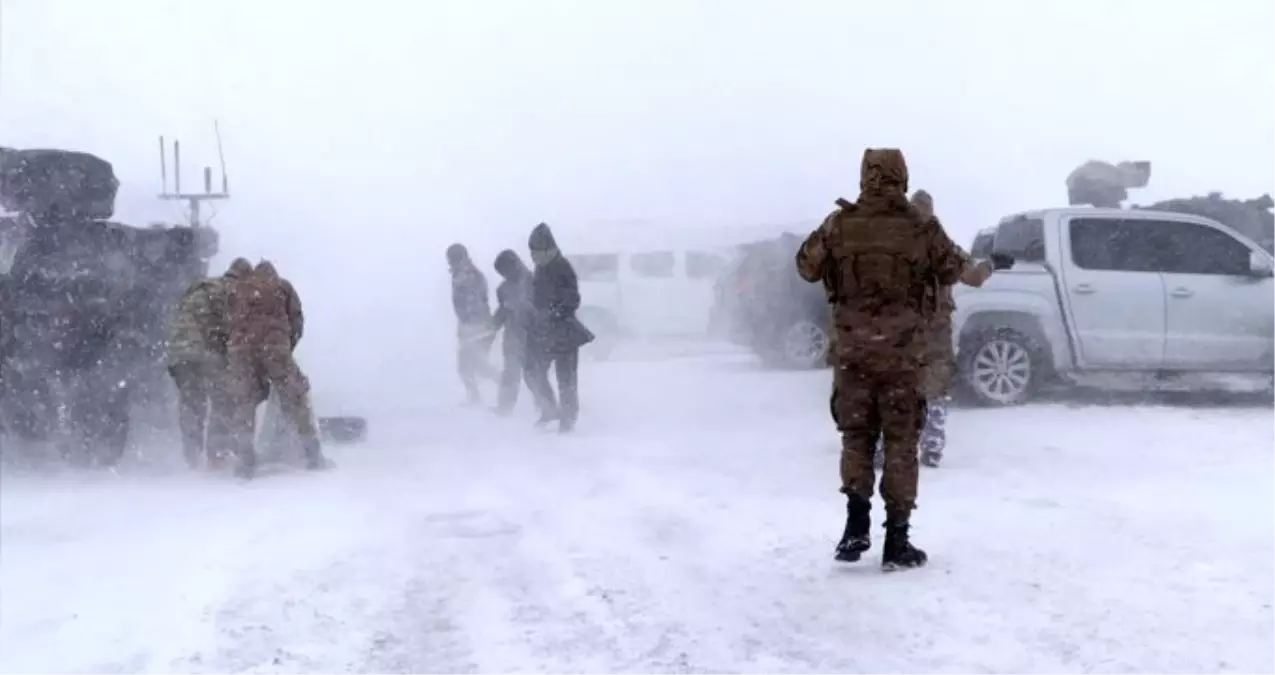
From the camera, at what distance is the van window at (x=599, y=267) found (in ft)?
80.4

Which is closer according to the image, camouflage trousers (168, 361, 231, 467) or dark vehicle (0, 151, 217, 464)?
camouflage trousers (168, 361, 231, 467)

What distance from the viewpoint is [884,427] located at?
19.5ft

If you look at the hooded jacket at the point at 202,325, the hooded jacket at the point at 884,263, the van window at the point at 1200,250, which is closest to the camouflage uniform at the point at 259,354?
the hooded jacket at the point at 202,325

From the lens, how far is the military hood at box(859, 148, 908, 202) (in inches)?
233

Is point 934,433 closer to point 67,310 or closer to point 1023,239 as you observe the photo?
point 1023,239

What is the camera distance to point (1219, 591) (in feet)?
17.7

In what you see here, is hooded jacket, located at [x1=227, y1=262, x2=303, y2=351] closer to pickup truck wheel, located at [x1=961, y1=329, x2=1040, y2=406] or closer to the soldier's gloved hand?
the soldier's gloved hand

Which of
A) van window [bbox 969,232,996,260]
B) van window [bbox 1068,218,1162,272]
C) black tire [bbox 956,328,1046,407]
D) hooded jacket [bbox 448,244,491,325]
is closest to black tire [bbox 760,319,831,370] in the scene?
van window [bbox 969,232,996,260]

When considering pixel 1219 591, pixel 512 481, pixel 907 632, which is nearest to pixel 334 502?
pixel 512 481

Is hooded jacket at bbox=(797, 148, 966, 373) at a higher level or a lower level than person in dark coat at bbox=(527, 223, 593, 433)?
higher

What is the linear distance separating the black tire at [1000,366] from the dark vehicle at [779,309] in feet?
15.0

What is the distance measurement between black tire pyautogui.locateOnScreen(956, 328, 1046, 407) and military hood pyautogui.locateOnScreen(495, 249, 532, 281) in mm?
4705

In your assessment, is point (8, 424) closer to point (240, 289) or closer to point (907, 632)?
point (240, 289)

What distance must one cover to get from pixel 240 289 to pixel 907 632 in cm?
672
